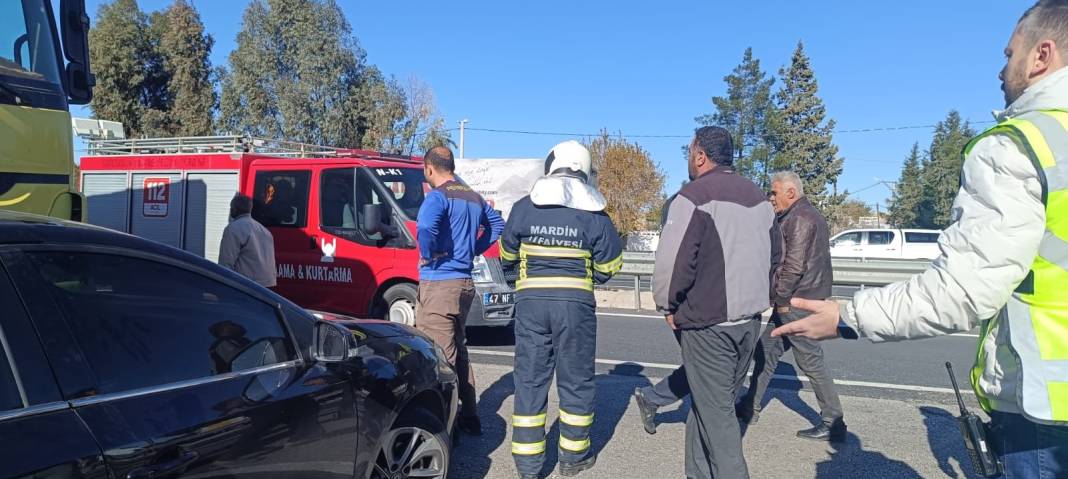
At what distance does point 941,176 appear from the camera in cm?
5247

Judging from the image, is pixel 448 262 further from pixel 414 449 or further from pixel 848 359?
pixel 848 359

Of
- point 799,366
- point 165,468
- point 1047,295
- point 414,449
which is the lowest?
point 414,449

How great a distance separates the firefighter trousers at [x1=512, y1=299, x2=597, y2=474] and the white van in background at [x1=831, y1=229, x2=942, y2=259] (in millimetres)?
24794

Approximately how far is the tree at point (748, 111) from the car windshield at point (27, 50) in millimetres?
46505

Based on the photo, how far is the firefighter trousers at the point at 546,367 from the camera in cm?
397

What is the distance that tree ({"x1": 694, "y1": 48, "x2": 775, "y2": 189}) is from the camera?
48094 millimetres

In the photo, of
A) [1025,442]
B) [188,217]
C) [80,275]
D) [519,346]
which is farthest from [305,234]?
[1025,442]

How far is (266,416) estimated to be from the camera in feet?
8.13

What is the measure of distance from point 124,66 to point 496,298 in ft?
88.2

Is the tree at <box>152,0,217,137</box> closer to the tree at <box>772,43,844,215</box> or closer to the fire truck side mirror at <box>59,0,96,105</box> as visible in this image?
the fire truck side mirror at <box>59,0,96,105</box>

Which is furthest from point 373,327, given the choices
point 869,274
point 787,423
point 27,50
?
point 869,274

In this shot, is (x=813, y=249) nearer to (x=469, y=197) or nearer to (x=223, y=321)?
(x=469, y=197)

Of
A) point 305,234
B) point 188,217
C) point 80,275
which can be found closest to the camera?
point 80,275

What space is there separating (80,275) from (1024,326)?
266cm
